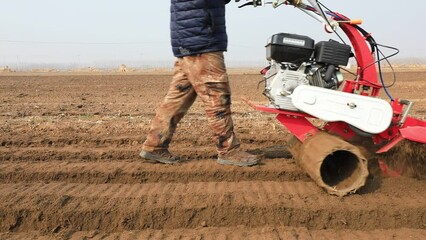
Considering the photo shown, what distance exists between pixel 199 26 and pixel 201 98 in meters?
0.73

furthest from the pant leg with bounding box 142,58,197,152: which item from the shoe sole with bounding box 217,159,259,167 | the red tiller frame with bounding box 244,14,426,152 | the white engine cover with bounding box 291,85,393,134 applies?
the white engine cover with bounding box 291,85,393,134

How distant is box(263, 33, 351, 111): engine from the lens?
169 inches

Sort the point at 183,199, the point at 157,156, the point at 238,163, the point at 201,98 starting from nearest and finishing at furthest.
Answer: the point at 183,199 < the point at 201,98 < the point at 238,163 < the point at 157,156

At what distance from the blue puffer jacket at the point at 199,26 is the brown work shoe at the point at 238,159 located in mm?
1118

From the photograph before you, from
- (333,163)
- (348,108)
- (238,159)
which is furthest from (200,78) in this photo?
(333,163)

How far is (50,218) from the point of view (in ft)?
11.6

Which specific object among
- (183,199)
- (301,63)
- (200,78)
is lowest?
(183,199)

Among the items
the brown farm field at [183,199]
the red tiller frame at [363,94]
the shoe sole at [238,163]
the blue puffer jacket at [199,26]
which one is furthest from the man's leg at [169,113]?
the red tiller frame at [363,94]

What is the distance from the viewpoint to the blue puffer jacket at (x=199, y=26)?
4359 millimetres

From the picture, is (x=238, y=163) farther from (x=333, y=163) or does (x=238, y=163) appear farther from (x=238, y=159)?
(x=333, y=163)

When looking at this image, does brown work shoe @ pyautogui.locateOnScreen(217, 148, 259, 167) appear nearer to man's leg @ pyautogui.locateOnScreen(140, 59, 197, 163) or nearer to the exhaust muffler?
the exhaust muffler

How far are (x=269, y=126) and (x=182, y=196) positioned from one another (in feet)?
11.9

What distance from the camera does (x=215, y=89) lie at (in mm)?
4492

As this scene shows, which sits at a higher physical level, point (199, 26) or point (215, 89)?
point (199, 26)
